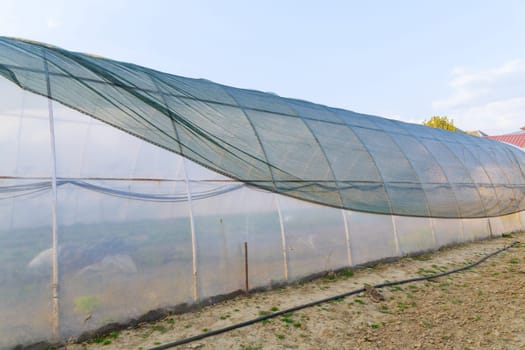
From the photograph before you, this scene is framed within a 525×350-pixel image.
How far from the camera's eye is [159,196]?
700 cm

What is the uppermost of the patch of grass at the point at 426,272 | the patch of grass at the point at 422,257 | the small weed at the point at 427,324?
the patch of grass at the point at 422,257

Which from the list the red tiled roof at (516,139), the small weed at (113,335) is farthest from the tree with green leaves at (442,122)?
the small weed at (113,335)

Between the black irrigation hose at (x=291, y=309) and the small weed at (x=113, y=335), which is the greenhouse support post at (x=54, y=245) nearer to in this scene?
the small weed at (x=113, y=335)

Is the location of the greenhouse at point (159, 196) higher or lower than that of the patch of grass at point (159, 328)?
higher

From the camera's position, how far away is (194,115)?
28.8ft

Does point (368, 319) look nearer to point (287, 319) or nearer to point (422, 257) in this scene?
point (287, 319)

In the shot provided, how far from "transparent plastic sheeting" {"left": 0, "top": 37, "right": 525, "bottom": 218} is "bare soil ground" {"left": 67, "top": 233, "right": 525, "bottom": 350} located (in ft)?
9.24

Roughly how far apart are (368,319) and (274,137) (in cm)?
584

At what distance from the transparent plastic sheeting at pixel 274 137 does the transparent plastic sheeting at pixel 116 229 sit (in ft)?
Answer: 1.17

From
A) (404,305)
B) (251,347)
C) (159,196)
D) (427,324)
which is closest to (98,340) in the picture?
(251,347)

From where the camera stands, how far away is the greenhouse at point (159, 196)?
18.5 ft

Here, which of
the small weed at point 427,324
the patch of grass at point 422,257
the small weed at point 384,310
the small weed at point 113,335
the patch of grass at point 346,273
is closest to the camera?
the small weed at point 113,335

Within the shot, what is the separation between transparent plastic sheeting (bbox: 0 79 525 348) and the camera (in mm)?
5430

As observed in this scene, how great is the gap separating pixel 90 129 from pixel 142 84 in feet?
7.72
